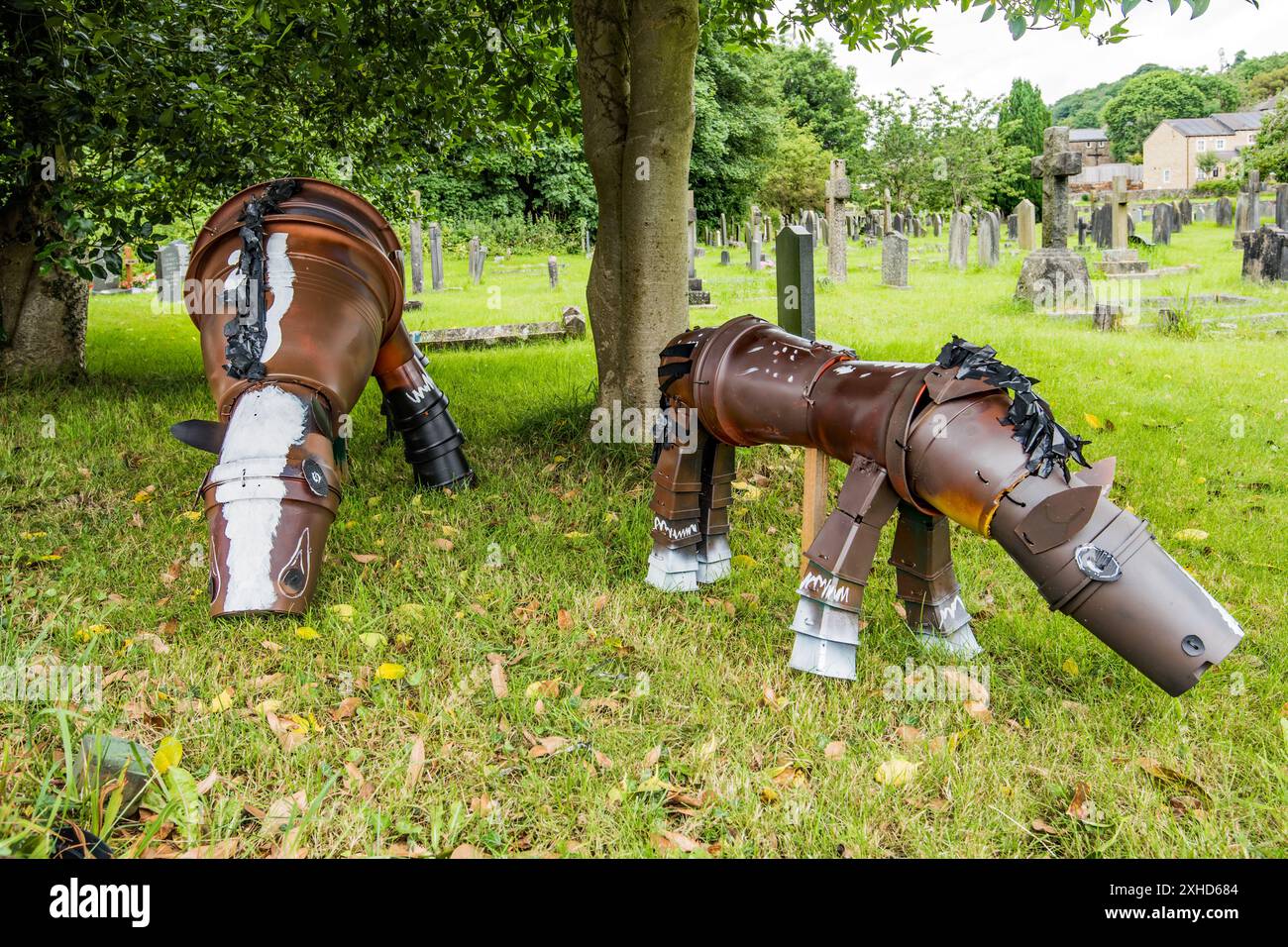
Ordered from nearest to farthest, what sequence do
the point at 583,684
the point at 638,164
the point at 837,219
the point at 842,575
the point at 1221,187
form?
the point at 842,575 → the point at 583,684 → the point at 638,164 → the point at 837,219 → the point at 1221,187

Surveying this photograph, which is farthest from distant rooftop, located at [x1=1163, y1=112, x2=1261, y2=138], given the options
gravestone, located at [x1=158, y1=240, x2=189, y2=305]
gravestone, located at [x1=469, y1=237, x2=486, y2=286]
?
gravestone, located at [x1=158, y1=240, x2=189, y2=305]

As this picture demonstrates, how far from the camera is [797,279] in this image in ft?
16.3

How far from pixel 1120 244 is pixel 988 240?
2.57 meters

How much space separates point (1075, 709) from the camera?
311 cm

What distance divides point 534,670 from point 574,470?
7.67ft

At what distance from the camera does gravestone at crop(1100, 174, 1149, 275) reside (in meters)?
15.6

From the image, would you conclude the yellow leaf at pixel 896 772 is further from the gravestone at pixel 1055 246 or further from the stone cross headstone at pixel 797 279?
the gravestone at pixel 1055 246

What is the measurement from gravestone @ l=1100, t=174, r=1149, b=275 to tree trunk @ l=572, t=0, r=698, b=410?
12.9 metres

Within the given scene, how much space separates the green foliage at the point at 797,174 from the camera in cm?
3850

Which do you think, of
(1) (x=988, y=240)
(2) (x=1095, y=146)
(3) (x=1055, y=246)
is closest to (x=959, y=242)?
(1) (x=988, y=240)

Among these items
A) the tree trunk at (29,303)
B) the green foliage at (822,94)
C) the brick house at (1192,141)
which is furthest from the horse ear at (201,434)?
the brick house at (1192,141)

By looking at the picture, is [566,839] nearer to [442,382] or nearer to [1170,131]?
[442,382]

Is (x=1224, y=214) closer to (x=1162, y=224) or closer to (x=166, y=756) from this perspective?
(x=1162, y=224)

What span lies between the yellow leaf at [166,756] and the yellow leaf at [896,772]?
6.81 ft
